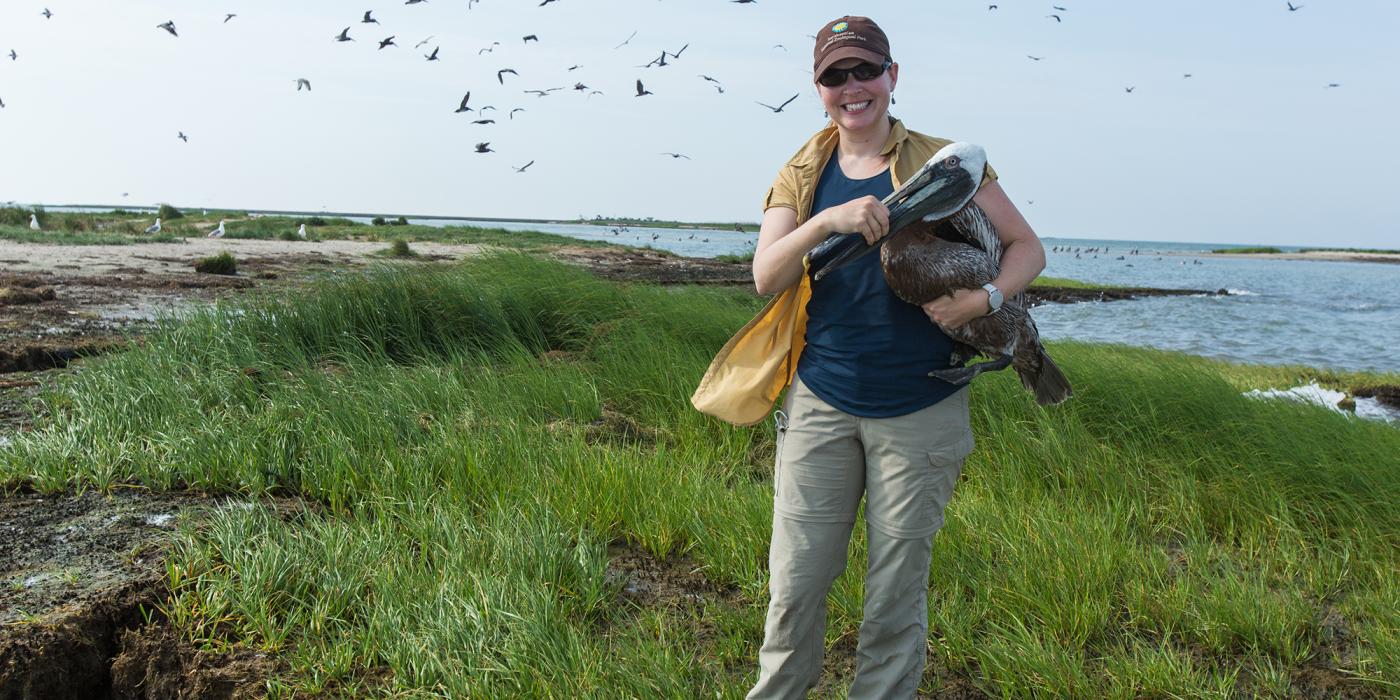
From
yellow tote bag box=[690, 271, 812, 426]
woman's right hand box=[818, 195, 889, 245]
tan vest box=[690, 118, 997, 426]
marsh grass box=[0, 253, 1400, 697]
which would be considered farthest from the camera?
marsh grass box=[0, 253, 1400, 697]

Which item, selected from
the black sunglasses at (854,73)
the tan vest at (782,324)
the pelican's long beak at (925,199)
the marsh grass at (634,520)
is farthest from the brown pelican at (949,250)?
the marsh grass at (634,520)

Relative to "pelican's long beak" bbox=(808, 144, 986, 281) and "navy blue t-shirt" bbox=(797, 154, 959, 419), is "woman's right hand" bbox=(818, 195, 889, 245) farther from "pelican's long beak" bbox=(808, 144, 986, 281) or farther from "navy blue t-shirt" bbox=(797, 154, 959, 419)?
"navy blue t-shirt" bbox=(797, 154, 959, 419)

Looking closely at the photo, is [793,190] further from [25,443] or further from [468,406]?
[25,443]

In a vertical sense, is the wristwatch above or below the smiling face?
below

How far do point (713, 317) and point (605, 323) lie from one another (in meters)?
0.95

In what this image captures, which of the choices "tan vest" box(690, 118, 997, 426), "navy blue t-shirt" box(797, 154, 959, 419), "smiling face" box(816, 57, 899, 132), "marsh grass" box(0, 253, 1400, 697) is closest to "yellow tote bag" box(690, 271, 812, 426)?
"tan vest" box(690, 118, 997, 426)

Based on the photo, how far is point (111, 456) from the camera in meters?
4.47

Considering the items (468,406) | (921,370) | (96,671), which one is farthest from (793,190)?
(468,406)

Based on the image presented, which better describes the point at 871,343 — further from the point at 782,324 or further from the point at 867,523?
the point at 867,523

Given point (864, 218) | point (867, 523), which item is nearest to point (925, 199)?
point (864, 218)

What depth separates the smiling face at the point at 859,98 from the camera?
221 centimetres

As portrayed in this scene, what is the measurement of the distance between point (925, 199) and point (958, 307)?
28cm

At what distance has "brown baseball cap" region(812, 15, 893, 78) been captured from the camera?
7.11ft

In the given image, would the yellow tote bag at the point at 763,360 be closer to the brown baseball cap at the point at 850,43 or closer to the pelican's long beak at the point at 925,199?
the pelican's long beak at the point at 925,199
